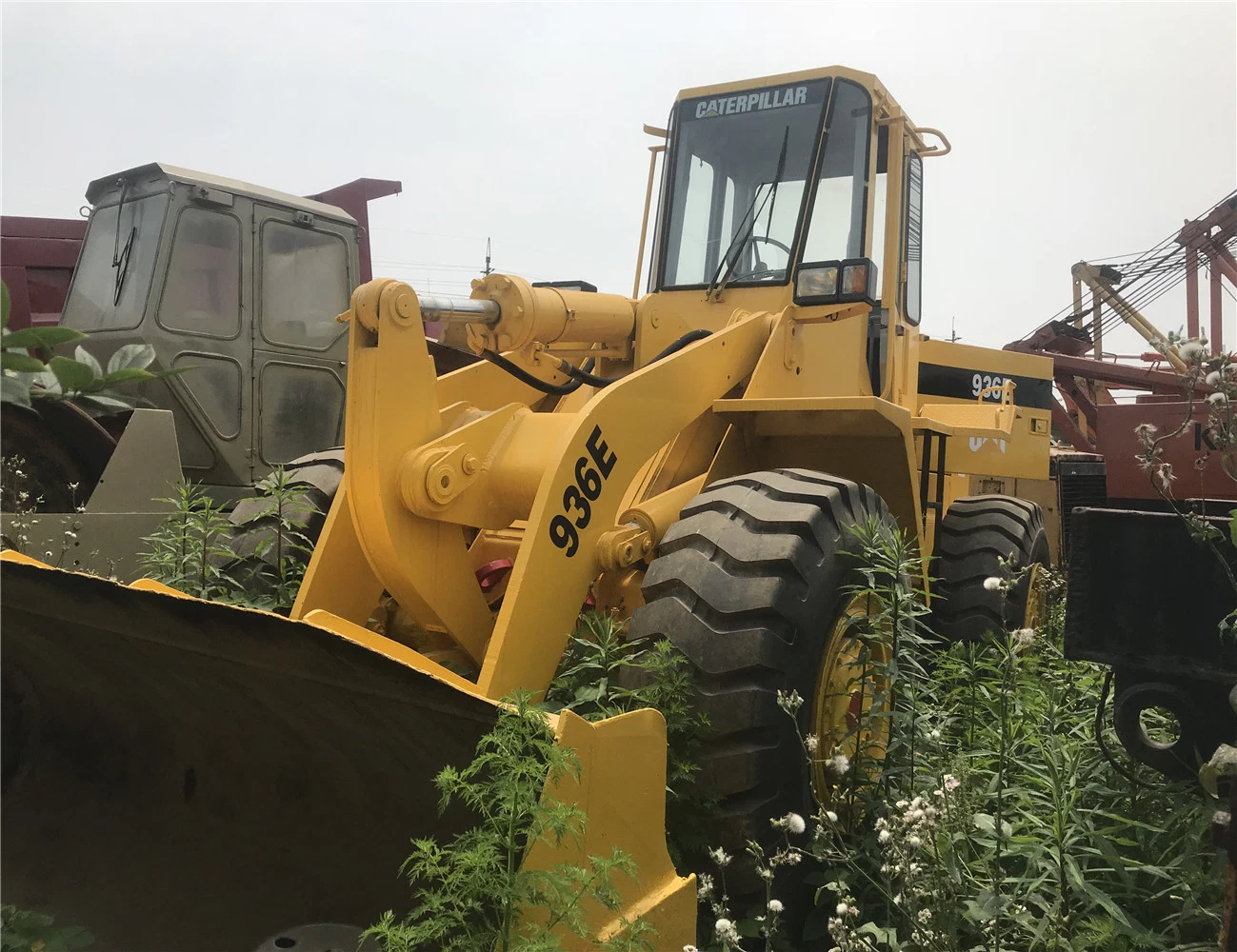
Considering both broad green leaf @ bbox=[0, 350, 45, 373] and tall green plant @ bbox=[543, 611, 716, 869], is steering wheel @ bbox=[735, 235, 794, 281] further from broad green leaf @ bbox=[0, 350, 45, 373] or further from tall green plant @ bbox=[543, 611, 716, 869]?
broad green leaf @ bbox=[0, 350, 45, 373]

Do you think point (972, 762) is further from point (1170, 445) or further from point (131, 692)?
point (1170, 445)

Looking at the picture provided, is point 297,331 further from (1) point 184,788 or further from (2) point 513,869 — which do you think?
(2) point 513,869

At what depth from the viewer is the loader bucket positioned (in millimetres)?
2594

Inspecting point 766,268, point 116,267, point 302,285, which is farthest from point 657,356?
point 116,267

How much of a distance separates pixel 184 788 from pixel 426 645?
90 cm

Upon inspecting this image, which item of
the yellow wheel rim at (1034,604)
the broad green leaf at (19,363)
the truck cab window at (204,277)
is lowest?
the yellow wheel rim at (1034,604)

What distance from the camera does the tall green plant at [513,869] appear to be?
2045 millimetres

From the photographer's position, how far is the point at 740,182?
4.84 metres

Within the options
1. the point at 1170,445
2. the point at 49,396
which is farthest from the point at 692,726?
the point at 1170,445

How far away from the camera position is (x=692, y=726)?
9.28ft

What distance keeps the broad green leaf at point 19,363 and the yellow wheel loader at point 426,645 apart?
1.02 metres

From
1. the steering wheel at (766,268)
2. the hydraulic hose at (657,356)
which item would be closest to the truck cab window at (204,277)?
the hydraulic hose at (657,356)

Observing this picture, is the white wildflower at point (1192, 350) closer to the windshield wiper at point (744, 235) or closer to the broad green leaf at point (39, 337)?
the broad green leaf at point (39, 337)

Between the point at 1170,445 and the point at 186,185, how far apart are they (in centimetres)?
752
